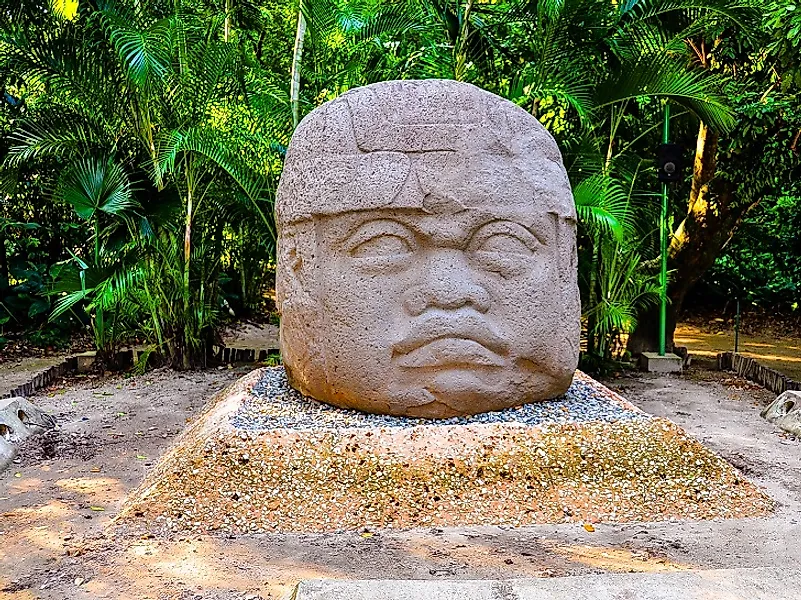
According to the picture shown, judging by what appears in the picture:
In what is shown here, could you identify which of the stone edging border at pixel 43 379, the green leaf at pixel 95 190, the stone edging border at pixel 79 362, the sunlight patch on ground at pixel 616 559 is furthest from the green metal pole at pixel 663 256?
the stone edging border at pixel 43 379

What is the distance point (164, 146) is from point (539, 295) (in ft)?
12.1

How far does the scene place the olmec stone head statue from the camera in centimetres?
365

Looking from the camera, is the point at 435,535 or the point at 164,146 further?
the point at 164,146

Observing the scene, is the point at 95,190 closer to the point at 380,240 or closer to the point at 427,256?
the point at 380,240

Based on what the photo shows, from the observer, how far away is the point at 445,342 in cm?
365

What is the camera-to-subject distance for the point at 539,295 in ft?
12.3

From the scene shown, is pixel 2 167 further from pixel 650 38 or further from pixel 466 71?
pixel 650 38

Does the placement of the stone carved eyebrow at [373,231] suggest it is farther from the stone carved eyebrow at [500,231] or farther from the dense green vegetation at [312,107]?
the dense green vegetation at [312,107]

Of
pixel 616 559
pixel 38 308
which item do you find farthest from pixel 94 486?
pixel 38 308

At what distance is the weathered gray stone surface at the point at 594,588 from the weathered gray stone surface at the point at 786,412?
323cm

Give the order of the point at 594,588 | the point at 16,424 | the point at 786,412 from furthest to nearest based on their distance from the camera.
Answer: the point at 786,412
the point at 16,424
the point at 594,588

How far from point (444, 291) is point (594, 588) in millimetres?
1988

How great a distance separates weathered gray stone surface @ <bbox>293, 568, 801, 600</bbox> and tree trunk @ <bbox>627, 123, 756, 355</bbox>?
5.62 meters

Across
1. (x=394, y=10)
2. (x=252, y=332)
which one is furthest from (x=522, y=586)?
(x=252, y=332)
